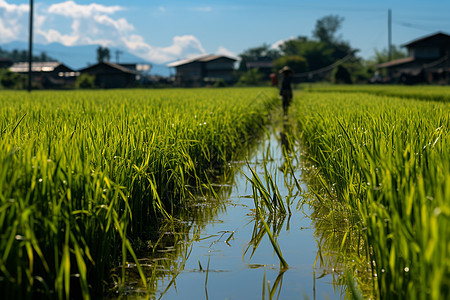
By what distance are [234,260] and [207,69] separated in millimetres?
60881

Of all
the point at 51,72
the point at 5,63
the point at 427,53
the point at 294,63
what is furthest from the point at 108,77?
the point at 427,53

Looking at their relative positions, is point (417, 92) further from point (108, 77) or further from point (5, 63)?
point (5, 63)

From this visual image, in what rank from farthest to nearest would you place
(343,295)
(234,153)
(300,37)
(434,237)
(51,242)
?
(300,37) < (234,153) < (343,295) < (51,242) < (434,237)

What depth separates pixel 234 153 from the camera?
757 cm

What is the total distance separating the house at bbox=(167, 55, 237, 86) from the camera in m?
62.6

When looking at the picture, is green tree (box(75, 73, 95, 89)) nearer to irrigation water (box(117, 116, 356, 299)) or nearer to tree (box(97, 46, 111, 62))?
irrigation water (box(117, 116, 356, 299))

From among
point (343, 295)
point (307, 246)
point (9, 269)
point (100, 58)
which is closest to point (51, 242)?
point (9, 269)

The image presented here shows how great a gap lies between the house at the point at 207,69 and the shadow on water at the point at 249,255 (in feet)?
191

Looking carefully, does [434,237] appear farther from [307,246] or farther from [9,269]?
[307,246]

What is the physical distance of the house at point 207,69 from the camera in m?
62.6

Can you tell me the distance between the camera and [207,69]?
63.1 m

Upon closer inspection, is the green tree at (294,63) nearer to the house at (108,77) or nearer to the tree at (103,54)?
the house at (108,77)

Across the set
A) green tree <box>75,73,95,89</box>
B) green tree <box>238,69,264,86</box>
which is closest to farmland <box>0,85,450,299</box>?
green tree <box>75,73,95,89</box>

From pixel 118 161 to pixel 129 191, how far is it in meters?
0.31
